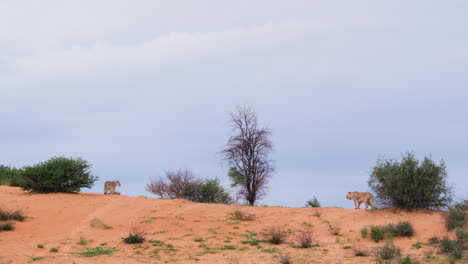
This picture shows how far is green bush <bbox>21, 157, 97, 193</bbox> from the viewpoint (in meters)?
26.4

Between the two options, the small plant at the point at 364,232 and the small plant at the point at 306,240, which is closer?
the small plant at the point at 306,240

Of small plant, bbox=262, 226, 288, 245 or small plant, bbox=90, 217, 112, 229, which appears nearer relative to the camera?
small plant, bbox=262, 226, 288, 245

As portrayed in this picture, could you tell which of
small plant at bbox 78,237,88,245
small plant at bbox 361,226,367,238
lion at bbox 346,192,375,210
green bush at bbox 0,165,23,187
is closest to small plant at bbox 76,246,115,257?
small plant at bbox 78,237,88,245

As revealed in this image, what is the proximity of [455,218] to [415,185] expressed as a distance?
7.11ft

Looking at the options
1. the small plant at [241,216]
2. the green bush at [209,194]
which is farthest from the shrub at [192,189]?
the small plant at [241,216]

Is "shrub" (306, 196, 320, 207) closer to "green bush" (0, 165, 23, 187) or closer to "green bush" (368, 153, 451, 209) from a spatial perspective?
"green bush" (368, 153, 451, 209)

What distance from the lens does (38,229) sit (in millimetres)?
20219

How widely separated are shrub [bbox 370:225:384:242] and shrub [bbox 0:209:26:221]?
14.9 m

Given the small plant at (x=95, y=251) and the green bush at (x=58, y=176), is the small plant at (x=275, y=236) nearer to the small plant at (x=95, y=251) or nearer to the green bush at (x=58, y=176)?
the small plant at (x=95, y=251)

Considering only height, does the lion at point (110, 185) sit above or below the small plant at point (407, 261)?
above

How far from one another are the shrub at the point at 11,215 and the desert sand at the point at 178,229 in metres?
0.34

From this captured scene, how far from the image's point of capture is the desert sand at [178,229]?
1650cm

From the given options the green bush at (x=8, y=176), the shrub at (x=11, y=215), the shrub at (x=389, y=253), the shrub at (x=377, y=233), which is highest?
the green bush at (x=8, y=176)

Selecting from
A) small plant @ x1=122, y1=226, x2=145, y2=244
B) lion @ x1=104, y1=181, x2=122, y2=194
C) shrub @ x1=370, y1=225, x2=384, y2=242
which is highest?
lion @ x1=104, y1=181, x2=122, y2=194
